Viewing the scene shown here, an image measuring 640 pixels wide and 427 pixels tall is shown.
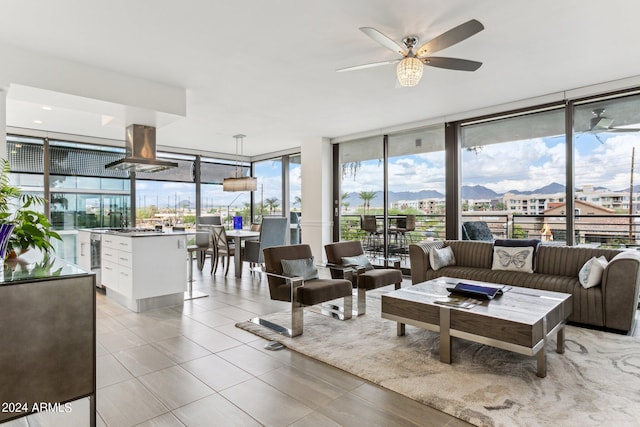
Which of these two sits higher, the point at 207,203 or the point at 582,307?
the point at 207,203

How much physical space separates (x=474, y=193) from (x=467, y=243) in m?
1.24

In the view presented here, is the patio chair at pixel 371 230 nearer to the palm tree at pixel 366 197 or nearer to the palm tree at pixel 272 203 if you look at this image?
the palm tree at pixel 366 197

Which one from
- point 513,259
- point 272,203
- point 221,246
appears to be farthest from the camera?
point 272,203

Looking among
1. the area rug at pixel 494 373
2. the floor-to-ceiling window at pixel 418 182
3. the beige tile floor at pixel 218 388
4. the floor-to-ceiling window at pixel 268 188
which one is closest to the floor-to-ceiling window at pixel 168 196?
the floor-to-ceiling window at pixel 268 188

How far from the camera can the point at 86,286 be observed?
5.76ft

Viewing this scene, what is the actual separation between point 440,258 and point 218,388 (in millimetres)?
3345

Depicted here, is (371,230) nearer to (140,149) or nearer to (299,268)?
(299,268)

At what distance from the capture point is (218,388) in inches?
92.2

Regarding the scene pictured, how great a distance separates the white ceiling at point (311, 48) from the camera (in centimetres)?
271

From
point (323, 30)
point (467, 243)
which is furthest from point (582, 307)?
point (323, 30)

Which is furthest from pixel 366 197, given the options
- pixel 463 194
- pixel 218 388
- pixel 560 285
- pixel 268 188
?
pixel 218 388

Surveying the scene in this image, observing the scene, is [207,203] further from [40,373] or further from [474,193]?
[40,373]

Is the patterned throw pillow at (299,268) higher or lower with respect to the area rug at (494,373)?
higher

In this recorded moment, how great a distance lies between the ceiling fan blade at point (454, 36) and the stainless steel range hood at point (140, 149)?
12.6 feet
